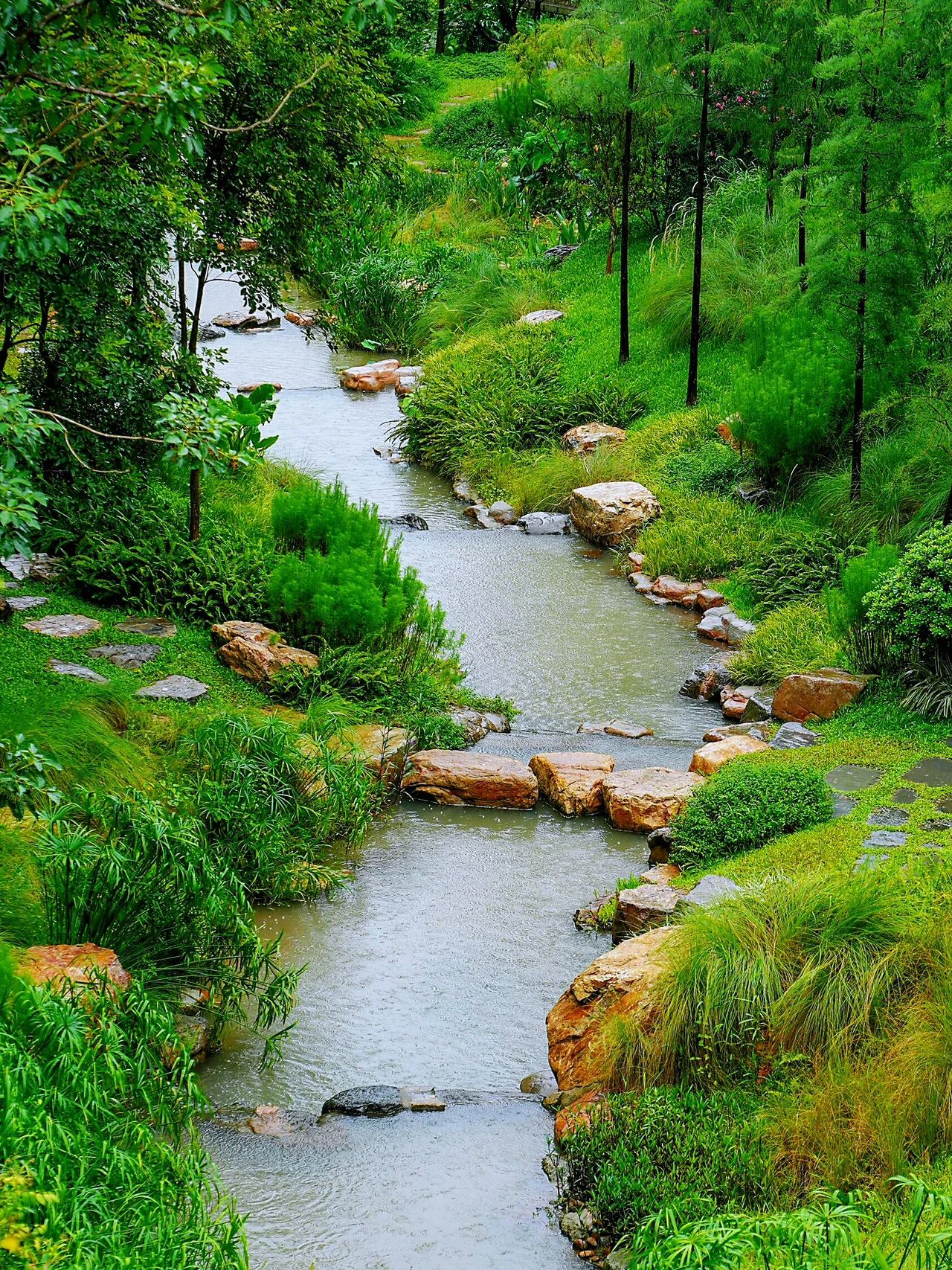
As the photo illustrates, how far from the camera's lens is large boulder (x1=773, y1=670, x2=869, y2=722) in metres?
8.00

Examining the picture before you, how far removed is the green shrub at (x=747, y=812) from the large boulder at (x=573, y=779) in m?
0.98

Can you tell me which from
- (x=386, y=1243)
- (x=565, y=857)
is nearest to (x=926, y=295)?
(x=565, y=857)

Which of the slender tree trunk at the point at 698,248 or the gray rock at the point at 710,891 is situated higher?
the slender tree trunk at the point at 698,248

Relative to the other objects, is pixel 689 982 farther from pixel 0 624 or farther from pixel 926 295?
pixel 926 295

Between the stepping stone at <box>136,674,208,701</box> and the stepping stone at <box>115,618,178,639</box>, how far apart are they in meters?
0.60

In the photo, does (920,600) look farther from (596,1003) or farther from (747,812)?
(596,1003)

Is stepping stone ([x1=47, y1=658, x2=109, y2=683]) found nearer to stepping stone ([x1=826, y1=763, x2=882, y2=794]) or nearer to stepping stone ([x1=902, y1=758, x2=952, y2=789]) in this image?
stepping stone ([x1=826, y1=763, x2=882, y2=794])

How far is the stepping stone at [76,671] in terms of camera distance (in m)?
7.49

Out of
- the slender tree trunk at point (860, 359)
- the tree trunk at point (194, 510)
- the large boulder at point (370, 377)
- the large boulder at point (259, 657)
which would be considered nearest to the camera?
the large boulder at point (259, 657)

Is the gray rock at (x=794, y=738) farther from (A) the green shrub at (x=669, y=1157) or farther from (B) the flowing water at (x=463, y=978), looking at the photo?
(A) the green shrub at (x=669, y=1157)

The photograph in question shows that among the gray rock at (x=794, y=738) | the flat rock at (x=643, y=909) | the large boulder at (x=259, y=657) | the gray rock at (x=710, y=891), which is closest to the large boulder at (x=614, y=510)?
the large boulder at (x=259, y=657)

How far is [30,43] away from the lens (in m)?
4.21

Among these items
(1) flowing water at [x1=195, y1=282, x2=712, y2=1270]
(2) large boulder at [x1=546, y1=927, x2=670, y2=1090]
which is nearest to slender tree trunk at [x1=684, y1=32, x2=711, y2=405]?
(1) flowing water at [x1=195, y1=282, x2=712, y2=1270]

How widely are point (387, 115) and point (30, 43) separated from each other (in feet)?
16.5
